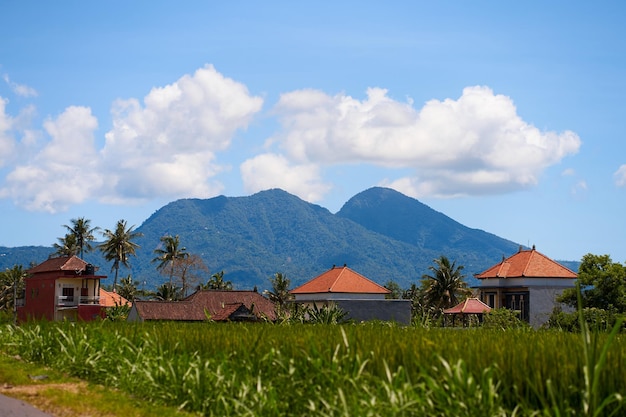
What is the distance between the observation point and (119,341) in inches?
591

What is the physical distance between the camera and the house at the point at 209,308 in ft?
189

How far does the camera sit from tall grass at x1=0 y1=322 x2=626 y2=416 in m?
8.29

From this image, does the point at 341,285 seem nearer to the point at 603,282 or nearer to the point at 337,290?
the point at 337,290

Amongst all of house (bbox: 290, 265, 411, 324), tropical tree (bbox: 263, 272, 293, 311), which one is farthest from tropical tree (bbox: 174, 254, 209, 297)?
house (bbox: 290, 265, 411, 324)

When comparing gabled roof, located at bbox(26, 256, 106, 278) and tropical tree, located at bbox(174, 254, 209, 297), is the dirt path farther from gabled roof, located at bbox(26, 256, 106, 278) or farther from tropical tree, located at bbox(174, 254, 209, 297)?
tropical tree, located at bbox(174, 254, 209, 297)

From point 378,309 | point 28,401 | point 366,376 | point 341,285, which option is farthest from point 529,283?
point 366,376

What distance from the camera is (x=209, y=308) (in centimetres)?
6288

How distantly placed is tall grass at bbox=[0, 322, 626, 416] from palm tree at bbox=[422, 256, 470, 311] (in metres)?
77.7

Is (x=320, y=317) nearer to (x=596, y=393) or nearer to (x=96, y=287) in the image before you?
(x=596, y=393)

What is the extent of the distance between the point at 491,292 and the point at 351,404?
77.0 metres

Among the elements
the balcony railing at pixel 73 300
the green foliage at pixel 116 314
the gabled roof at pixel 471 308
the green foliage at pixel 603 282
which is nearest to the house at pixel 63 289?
the balcony railing at pixel 73 300

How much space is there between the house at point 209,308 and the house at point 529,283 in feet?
86.6

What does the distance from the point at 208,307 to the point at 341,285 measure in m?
22.8

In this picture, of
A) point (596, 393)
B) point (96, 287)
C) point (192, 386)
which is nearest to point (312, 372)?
point (192, 386)
